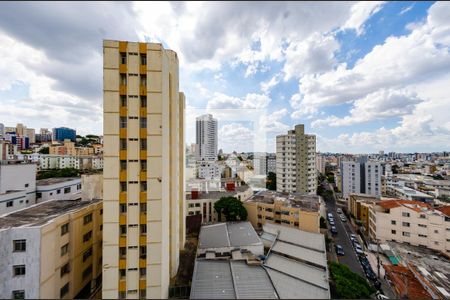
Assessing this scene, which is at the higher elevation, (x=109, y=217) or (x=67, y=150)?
(x=67, y=150)

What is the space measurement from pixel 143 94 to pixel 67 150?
49.1m

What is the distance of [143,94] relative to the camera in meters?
6.49

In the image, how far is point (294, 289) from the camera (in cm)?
759

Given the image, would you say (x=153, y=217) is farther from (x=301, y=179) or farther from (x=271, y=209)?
(x=301, y=179)

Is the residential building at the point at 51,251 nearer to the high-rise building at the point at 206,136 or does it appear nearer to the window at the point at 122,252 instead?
the window at the point at 122,252

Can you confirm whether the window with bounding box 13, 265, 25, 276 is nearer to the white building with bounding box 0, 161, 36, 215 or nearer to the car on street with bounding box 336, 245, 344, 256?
the white building with bounding box 0, 161, 36, 215

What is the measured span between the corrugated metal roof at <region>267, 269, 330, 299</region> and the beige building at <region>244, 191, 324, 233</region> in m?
6.97

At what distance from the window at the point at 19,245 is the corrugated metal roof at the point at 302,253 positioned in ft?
34.9

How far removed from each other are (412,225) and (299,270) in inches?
486

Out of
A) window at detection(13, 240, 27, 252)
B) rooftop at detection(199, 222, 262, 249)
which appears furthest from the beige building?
window at detection(13, 240, 27, 252)

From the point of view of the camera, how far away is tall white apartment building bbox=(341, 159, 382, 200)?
90.5 ft

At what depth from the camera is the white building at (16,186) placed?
46.5 feet

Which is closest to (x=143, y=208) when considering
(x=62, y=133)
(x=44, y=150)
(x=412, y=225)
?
(x=412, y=225)

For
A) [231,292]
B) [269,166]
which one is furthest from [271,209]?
[269,166]
